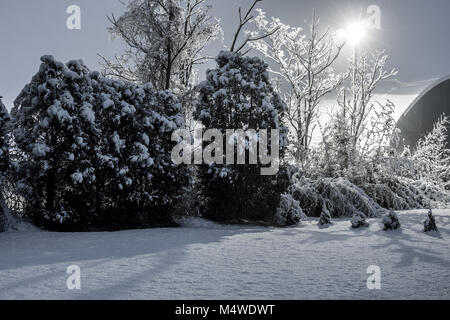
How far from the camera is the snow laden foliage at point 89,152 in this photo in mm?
8461

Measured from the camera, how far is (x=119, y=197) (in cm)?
922

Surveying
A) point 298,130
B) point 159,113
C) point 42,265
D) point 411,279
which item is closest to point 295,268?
point 411,279

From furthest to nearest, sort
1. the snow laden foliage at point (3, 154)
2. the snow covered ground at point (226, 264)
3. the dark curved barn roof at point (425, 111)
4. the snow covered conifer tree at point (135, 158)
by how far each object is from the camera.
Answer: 1. the dark curved barn roof at point (425, 111)
2. the snow covered conifer tree at point (135, 158)
3. the snow laden foliage at point (3, 154)
4. the snow covered ground at point (226, 264)

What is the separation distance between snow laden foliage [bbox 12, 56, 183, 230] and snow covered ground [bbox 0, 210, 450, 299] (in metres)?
1.13

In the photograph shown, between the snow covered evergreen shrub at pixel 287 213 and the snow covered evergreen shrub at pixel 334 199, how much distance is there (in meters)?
1.39

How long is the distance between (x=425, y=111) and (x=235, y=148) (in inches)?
824

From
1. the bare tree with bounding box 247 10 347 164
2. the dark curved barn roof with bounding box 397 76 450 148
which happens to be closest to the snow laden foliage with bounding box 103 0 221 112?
the bare tree with bounding box 247 10 347 164

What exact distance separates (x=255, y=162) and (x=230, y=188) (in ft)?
2.96

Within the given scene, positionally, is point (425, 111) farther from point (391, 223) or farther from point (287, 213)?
point (391, 223)

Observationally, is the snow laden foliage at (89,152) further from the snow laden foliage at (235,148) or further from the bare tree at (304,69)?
the bare tree at (304,69)

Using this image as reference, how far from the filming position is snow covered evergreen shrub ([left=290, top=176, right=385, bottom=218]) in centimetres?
1209

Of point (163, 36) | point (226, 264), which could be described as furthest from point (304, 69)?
point (226, 264)

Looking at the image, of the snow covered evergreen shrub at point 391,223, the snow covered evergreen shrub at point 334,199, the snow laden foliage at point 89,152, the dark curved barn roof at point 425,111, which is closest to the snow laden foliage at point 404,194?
the snow covered evergreen shrub at point 334,199

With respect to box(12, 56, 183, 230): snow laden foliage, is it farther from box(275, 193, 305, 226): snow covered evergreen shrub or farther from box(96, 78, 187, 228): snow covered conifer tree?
box(275, 193, 305, 226): snow covered evergreen shrub
